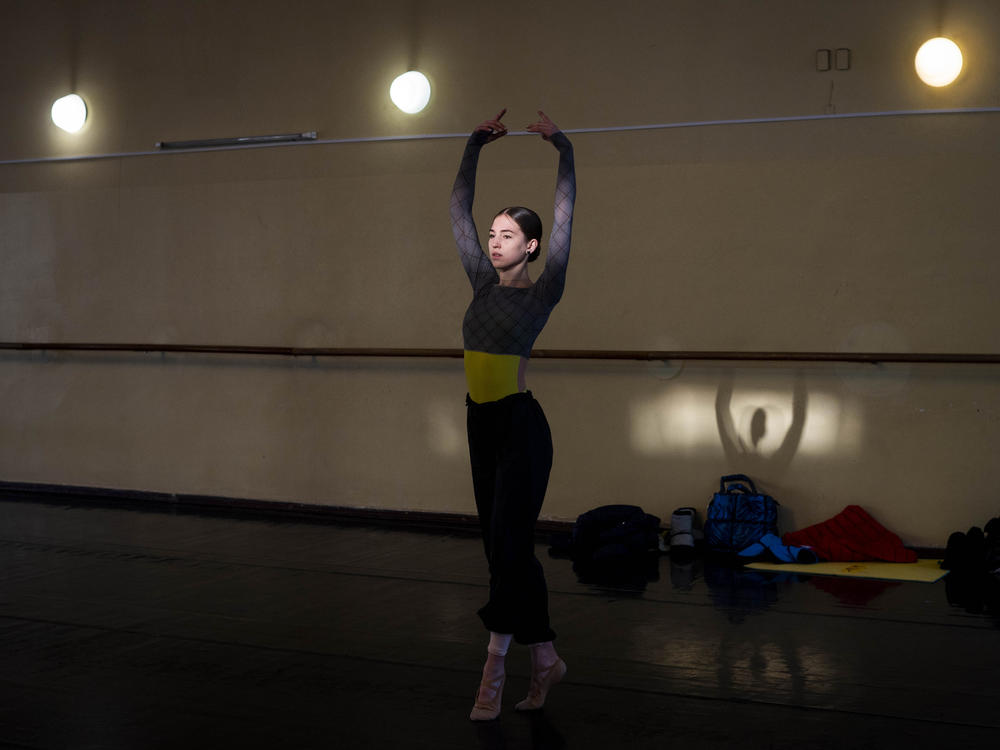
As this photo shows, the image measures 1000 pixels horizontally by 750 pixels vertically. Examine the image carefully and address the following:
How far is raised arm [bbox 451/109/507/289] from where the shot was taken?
298cm

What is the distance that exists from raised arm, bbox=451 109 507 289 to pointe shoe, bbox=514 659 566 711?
102 cm

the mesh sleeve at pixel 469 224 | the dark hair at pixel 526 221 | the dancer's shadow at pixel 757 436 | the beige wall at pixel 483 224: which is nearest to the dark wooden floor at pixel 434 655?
the dancer's shadow at pixel 757 436

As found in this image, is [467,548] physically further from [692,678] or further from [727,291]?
[692,678]

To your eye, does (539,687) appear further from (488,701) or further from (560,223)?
(560,223)

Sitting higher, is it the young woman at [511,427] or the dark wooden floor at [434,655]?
the young woman at [511,427]

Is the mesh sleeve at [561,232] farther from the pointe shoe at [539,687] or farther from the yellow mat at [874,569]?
Result: the yellow mat at [874,569]

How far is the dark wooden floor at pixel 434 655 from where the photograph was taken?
2590mm

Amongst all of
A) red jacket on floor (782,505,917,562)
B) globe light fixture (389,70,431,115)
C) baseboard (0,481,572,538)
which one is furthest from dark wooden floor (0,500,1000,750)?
globe light fixture (389,70,431,115)

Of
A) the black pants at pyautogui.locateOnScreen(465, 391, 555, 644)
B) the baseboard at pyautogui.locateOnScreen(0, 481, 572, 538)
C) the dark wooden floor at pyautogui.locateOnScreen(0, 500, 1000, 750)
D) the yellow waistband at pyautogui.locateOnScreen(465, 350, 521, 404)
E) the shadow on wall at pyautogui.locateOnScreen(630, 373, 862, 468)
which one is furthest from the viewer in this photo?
the baseboard at pyautogui.locateOnScreen(0, 481, 572, 538)

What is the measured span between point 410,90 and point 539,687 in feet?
12.7

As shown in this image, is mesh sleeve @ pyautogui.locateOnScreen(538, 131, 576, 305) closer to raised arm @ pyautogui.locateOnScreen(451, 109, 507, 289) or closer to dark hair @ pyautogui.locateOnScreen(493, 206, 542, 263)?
dark hair @ pyautogui.locateOnScreen(493, 206, 542, 263)

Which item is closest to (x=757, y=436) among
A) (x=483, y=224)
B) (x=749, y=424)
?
(x=749, y=424)

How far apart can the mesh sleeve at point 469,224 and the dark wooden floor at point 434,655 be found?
1.11 meters

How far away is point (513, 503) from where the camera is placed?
2746mm
